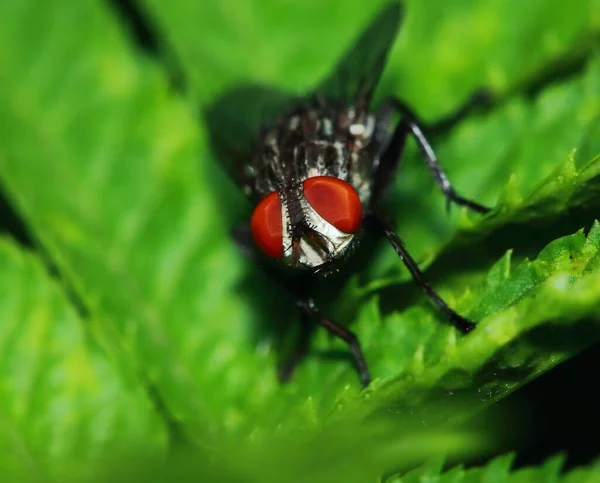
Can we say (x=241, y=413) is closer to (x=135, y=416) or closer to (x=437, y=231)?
(x=135, y=416)

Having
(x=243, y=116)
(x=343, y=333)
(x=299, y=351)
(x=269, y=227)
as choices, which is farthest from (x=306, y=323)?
(x=243, y=116)

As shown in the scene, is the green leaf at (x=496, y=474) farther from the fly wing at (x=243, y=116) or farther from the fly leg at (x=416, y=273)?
the fly wing at (x=243, y=116)

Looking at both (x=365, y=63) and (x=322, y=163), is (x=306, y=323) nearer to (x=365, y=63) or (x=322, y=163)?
(x=322, y=163)

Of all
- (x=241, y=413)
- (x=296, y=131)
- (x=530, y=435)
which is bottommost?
(x=530, y=435)

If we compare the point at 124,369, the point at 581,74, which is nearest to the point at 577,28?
the point at 581,74

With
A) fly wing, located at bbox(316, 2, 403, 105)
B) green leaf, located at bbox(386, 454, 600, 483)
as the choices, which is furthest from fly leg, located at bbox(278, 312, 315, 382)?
fly wing, located at bbox(316, 2, 403, 105)
